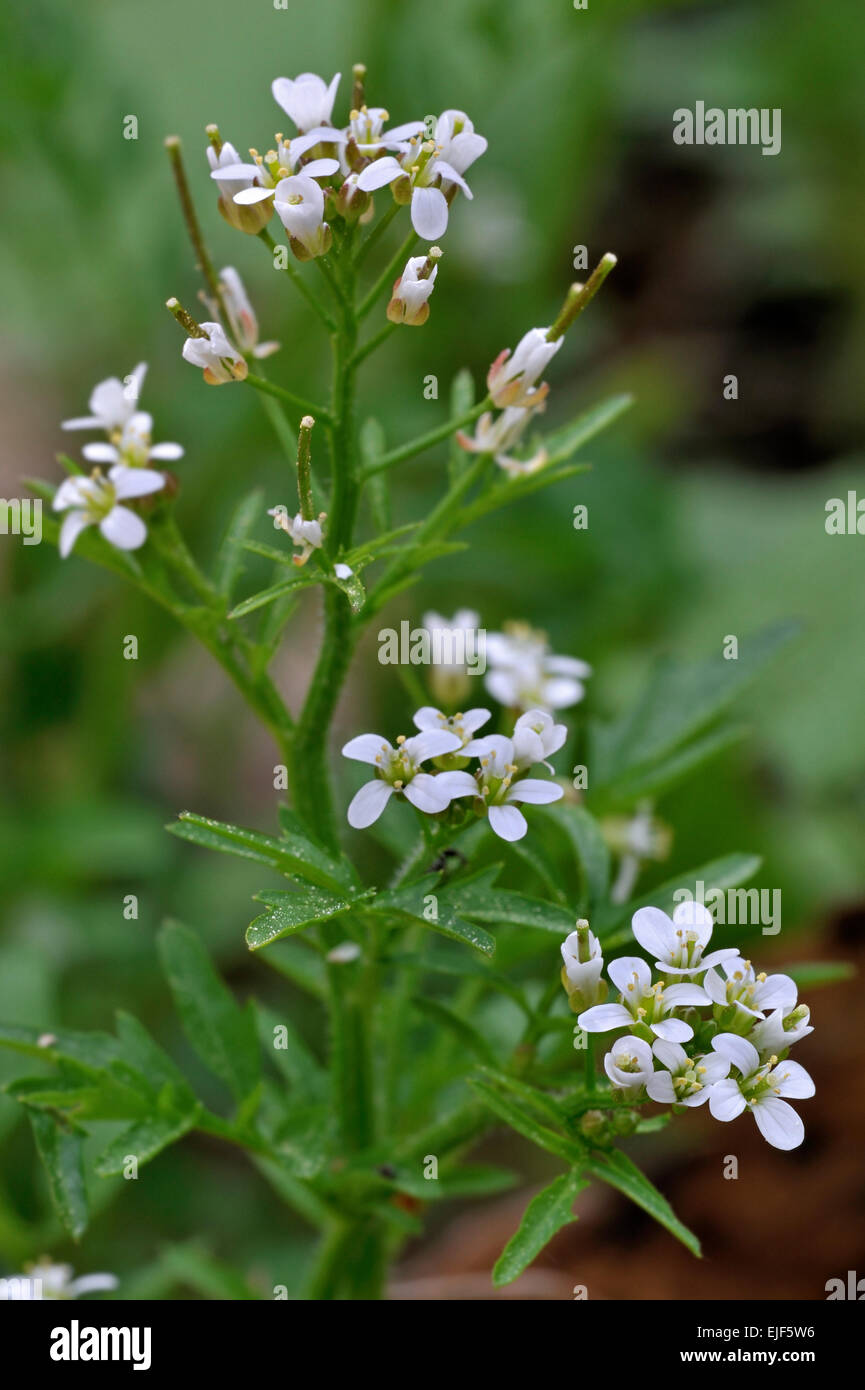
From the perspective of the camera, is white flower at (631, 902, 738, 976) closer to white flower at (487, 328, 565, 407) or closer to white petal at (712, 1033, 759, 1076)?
white petal at (712, 1033, 759, 1076)

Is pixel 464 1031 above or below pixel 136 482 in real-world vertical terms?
below

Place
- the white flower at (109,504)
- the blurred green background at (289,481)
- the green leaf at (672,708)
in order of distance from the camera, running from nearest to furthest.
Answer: the white flower at (109,504) < the green leaf at (672,708) < the blurred green background at (289,481)

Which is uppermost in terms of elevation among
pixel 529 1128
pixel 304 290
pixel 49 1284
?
pixel 304 290

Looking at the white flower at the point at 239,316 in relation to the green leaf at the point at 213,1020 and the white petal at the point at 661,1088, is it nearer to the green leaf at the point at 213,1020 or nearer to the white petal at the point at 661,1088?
the green leaf at the point at 213,1020

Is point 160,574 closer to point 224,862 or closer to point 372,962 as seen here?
point 372,962

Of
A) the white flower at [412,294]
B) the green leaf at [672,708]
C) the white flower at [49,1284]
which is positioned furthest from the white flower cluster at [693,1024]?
the white flower at [49,1284]

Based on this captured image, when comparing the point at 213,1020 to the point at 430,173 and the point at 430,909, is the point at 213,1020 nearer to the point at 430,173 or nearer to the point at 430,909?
the point at 430,909

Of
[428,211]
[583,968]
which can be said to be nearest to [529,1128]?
[583,968]
